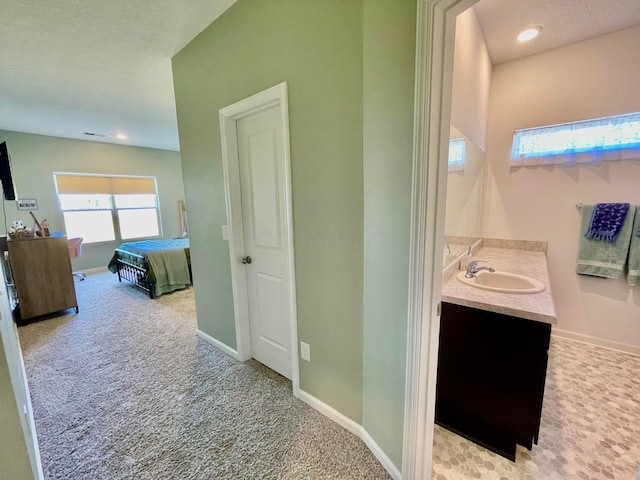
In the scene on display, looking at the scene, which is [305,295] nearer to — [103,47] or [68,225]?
[103,47]

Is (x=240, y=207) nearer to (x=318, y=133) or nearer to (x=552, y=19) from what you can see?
(x=318, y=133)

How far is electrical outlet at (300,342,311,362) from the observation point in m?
1.78

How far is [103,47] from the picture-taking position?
2160 millimetres

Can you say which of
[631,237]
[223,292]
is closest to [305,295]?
[223,292]

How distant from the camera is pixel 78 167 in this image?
5.18 metres

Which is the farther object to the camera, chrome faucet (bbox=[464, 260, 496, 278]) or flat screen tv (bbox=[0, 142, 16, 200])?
flat screen tv (bbox=[0, 142, 16, 200])

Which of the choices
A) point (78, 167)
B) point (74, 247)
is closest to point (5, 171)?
point (74, 247)

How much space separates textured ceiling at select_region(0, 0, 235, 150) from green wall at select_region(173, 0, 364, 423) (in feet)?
0.97

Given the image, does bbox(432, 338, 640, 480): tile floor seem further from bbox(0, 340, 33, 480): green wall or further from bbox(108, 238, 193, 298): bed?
bbox(108, 238, 193, 298): bed

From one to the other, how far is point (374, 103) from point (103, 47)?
239cm

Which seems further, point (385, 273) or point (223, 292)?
point (223, 292)

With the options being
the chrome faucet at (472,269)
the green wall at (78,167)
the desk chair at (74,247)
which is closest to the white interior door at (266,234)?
the chrome faucet at (472,269)

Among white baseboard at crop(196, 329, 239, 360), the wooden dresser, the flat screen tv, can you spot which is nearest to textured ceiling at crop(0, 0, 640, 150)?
the flat screen tv

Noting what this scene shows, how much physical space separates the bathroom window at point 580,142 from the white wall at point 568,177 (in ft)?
0.20
